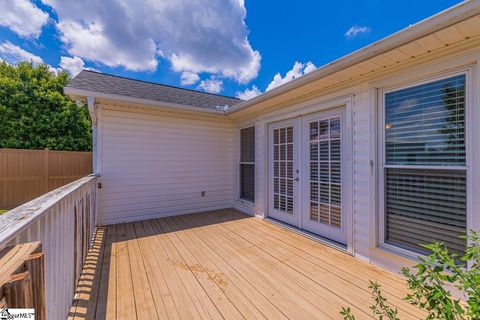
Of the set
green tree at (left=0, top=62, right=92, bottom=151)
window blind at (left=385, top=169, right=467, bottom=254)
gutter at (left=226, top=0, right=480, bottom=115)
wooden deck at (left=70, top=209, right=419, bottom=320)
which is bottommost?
wooden deck at (left=70, top=209, right=419, bottom=320)

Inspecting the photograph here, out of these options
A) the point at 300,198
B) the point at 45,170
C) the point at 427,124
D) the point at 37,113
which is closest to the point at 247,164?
the point at 300,198

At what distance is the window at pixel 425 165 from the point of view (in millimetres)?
2127

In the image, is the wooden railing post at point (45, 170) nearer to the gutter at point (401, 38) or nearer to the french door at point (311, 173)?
the french door at point (311, 173)

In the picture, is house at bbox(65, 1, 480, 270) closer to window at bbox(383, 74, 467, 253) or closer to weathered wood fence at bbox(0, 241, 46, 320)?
window at bbox(383, 74, 467, 253)

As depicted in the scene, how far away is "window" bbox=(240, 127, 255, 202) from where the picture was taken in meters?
5.22

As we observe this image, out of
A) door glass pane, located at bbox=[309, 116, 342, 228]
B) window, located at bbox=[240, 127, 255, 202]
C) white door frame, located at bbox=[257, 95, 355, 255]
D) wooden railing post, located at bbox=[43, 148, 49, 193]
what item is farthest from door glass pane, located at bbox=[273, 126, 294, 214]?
wooden railing post, located at bbox=[43, 148, 49, 193]

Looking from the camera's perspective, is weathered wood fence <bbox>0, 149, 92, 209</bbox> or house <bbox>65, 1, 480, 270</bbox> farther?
weathered wood fence <bbox>0, 149, 92, 209</bbox>

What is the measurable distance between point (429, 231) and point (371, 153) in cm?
104

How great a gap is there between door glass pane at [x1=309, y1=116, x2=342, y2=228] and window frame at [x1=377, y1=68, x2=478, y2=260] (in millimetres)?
600

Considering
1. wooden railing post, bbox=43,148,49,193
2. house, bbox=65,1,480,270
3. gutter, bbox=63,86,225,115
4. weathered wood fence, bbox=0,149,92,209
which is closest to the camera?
house, bbox=65,1,480,270

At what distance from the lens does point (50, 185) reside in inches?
256

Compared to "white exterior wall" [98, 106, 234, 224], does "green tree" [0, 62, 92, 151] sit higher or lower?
higher

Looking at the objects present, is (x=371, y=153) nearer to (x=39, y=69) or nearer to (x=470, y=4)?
(x=470, y=4)

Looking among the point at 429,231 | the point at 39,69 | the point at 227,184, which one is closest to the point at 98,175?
the point at 227,184
